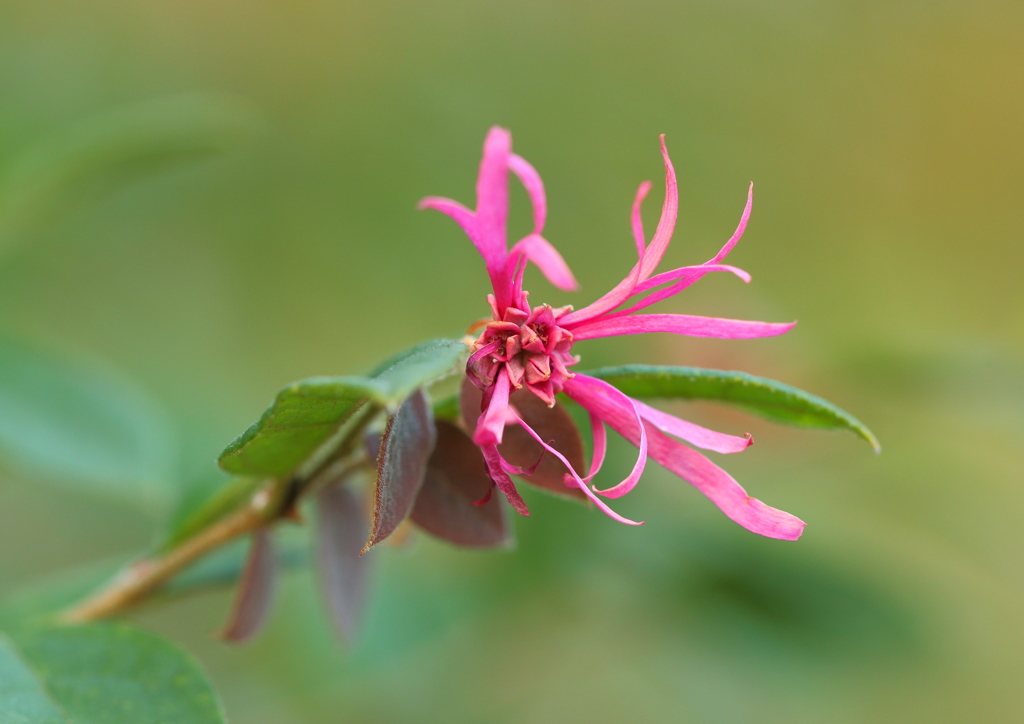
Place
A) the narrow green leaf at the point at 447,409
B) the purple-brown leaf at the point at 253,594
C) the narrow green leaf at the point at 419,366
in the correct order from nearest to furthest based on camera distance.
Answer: the narrow green leaf at the point at 419,366 → the narrow green leaf at the point at 447,409 → the purple-brown leaf at the point at 253,594

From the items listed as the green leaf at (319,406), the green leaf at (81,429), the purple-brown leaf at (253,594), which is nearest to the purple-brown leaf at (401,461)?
the green leaf at (319,406)

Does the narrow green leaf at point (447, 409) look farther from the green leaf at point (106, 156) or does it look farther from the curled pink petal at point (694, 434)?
the green leaf at point (106, 156)

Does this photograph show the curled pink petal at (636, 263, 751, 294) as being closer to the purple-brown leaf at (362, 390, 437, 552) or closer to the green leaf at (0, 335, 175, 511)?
the purple-brown leaf at (362, 390, 437, 552)

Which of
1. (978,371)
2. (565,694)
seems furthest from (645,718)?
(978,371)

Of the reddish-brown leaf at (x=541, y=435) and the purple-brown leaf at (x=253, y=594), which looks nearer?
the reddish-brown leaf at (x=541, y=435)

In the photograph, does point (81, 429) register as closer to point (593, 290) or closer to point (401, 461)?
point (401, 461)

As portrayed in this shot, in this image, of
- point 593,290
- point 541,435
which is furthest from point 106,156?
point 593,290
